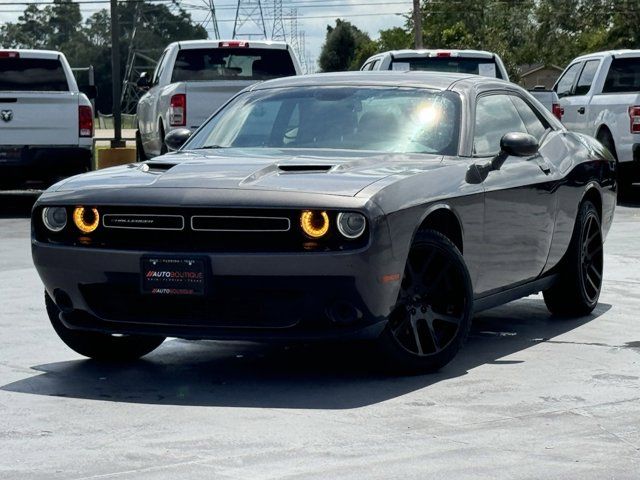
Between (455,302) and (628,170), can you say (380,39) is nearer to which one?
(628,170)

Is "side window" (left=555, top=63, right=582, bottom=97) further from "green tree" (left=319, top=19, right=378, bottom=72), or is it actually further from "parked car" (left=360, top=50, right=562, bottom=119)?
"green tree" (left=319, top=19, right=378, bottom=72)

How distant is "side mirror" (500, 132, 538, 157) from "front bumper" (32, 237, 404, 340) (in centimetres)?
149

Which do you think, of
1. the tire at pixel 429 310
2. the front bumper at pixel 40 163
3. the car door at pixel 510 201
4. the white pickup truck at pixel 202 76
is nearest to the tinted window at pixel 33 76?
the front bumper at pixel 40 163

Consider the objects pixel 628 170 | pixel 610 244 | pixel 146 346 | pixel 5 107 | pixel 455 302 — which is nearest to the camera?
pixel 455 302

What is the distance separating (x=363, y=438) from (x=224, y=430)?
56 centimetres

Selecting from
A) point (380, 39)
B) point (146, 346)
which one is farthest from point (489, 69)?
point (380, 39)

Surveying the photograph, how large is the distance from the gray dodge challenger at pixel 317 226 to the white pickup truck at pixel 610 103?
11307 mm

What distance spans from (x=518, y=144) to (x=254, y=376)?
1.94 metres

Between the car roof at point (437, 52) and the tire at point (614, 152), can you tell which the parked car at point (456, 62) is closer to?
the car roof at point (437, 52)

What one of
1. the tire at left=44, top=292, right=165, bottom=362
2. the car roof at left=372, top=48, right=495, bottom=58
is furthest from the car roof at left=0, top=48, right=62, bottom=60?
the tire at left=44, top=292, right=165, bottom=362

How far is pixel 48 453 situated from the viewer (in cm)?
591

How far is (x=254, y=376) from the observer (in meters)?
7.54

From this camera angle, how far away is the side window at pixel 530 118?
30.7 feet

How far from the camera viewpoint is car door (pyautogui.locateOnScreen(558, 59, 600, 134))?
21.7 metres
